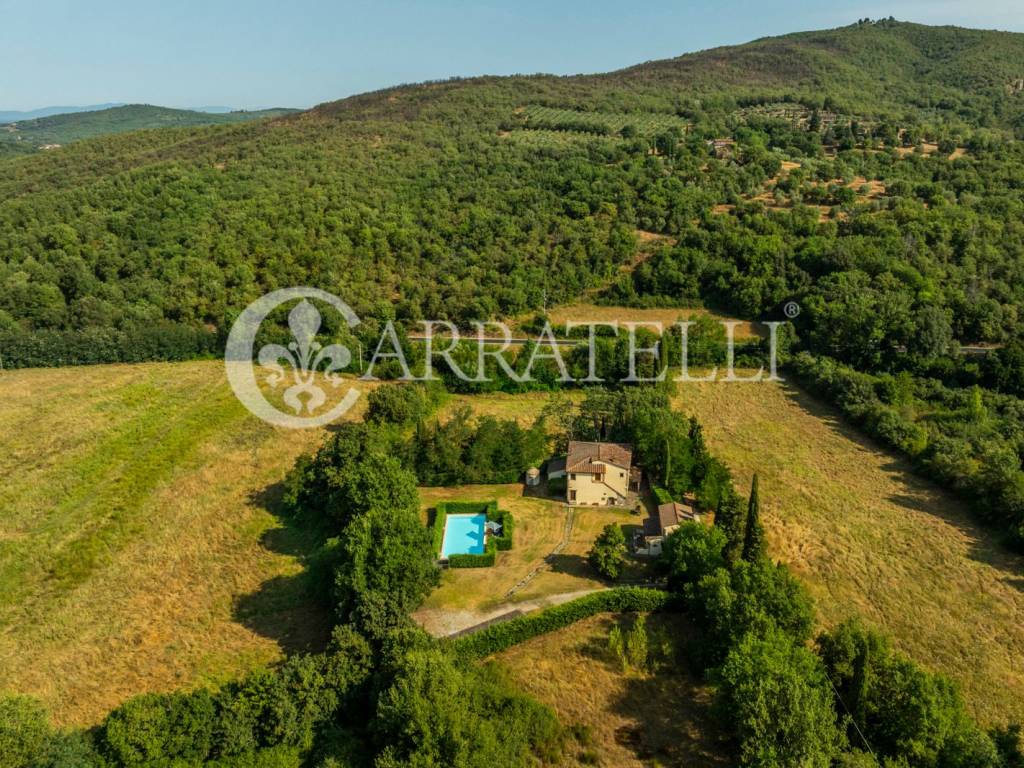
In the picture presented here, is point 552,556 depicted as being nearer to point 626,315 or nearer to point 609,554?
point 609,554

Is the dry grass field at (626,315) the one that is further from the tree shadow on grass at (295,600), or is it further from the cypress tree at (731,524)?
the tree shadow on grass at (295,600)

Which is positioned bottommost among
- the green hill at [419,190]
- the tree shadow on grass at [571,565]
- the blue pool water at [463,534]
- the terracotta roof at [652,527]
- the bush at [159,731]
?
the tree shadow on grass at [571,565]

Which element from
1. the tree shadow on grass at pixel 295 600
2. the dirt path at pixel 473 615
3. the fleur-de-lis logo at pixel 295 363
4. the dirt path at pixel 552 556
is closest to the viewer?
the dirt path at pixel 473 615

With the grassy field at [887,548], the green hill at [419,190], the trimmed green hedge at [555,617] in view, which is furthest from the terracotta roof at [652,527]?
the green hill at [419,190]

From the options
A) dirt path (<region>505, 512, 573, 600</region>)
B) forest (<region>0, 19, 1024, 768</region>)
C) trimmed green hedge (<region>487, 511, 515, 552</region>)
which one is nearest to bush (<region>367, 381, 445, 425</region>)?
forest (<region>0, 19, 1024, 768</region>)

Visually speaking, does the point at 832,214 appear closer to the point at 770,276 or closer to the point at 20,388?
the point at 770,276
